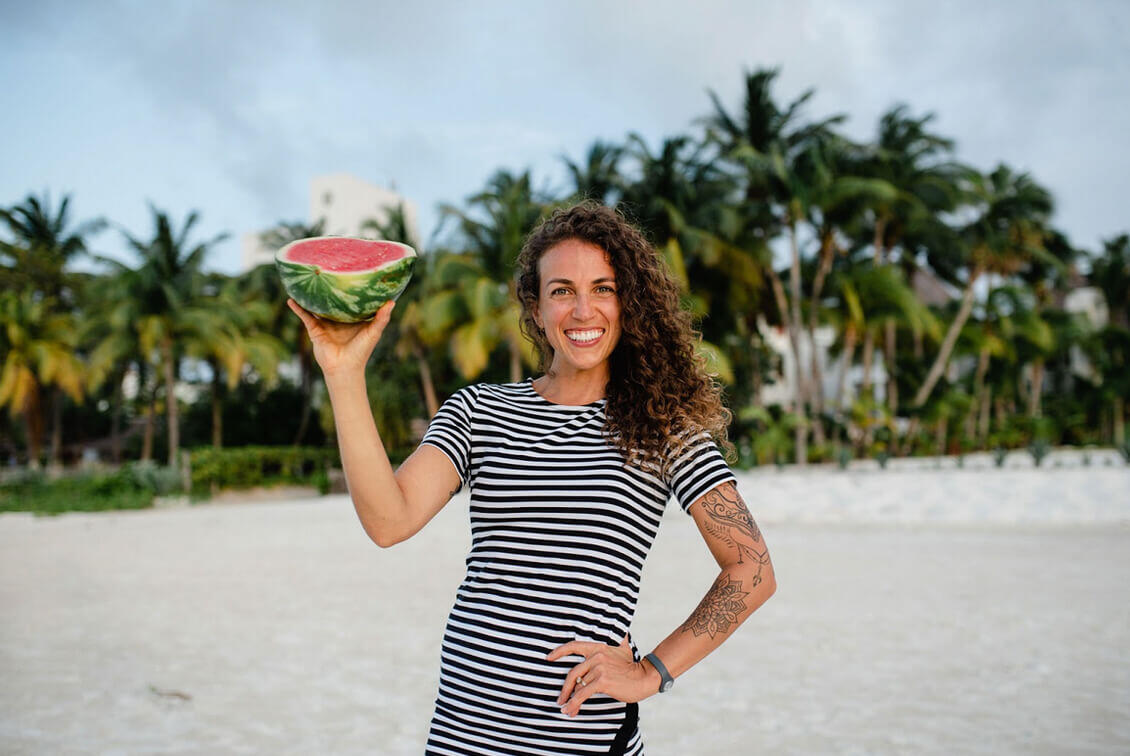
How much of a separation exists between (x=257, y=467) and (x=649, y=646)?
23623 mm

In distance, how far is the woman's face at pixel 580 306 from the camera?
70.8 inches

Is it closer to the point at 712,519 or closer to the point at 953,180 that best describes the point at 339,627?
the point at 712,519

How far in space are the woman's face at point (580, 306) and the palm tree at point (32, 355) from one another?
30.8m

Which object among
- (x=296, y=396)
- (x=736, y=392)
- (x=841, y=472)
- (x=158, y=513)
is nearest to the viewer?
(x=841, y=472)

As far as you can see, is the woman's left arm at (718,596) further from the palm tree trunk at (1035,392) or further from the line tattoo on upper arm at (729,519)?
the palm tree trunk at (1035,392)

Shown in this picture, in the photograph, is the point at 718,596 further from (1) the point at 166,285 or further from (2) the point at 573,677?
(1) the point at 166,285

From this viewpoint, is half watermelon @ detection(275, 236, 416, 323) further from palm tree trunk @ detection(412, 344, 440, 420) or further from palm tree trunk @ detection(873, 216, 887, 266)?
palm tree trunk @ detection(873, 216, 887, 266)

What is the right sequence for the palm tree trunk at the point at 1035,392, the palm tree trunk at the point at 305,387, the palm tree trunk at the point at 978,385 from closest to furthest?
the palm tree trunk at the point at 978,385, the palm tree trunk at the point at 1035,392, the palm tree trunk at the point at 305,387

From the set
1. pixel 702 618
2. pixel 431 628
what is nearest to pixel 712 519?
pixel 702 618

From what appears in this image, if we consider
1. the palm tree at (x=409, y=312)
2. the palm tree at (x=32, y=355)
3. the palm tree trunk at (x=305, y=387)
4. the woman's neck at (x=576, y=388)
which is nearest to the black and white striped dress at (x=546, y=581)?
the woman's neck at (x=576, y=388)

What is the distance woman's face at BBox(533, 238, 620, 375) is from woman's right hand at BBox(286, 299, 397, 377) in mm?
382

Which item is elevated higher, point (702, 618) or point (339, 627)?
point (702, 618)

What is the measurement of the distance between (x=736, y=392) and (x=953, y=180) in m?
9.04

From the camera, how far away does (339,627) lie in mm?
7785
